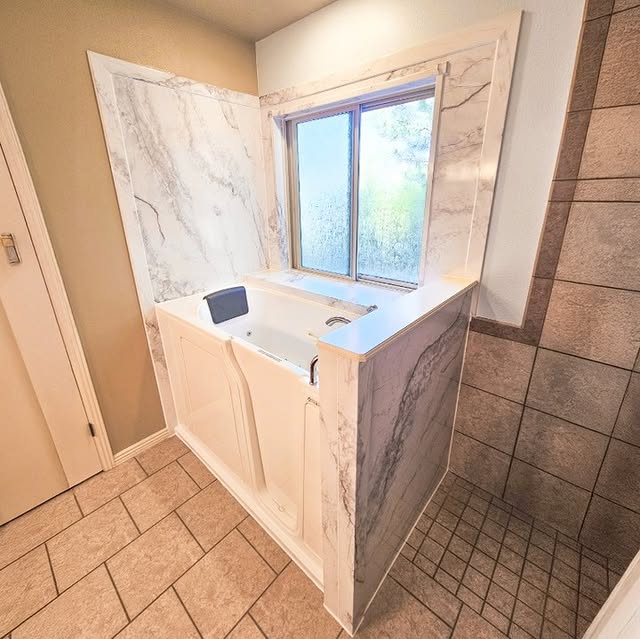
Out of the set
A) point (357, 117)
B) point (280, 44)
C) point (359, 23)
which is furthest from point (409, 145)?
point (280, 44)

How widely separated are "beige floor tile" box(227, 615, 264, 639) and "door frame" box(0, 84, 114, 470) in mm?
1137

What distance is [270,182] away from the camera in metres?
2.18

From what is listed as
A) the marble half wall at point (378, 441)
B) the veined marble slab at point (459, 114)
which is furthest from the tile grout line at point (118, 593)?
the veined marble slab at point (459, 114)

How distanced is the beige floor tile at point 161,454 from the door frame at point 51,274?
173 millimetres

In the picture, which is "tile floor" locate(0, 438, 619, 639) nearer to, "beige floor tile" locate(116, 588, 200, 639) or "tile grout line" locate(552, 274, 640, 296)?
"beige floor tile" locate(116, 588, 200, 639)

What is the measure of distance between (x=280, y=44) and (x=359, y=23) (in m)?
0.55

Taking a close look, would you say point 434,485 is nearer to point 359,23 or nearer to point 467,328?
point 467,328

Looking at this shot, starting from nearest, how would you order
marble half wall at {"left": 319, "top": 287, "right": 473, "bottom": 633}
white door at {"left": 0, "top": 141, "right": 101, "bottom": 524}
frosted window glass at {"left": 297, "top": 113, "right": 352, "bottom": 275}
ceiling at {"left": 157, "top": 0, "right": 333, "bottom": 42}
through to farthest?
marble half wall at {"left": 319, "top": 287, "right": 473, "bottom": 633} < white door at {"left": 0, "top": 141, "right": 101, "bottom": 524} < ceiling at {"left": 157, "top": 0, "right": 333, "bottom": 42} < frosted window glass at {"left": 297, "top": 113, "right": 352, "bottom": 275}

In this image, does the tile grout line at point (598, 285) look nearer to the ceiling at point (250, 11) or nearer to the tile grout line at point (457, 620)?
the tile grout line at point (457, 620)

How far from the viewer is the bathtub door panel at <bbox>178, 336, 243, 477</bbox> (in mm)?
1451

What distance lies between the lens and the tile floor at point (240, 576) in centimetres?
112

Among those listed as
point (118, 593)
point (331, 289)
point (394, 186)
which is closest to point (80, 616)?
Answer: point (118, 593)

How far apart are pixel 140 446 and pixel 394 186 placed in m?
2.12

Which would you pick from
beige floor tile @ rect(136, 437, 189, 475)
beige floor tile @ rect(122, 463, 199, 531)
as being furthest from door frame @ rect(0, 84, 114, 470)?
beige floor tile @ rect(122, 463, 199, 531)
